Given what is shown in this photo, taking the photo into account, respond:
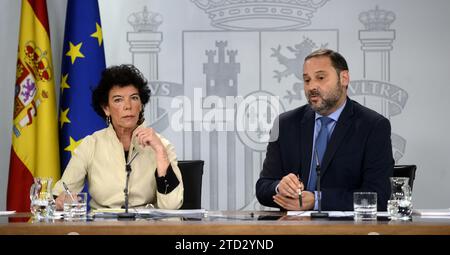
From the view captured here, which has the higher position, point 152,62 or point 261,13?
point 261,13

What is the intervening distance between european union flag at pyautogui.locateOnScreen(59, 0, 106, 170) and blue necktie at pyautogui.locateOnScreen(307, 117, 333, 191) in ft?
5.66

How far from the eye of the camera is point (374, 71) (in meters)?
5.02

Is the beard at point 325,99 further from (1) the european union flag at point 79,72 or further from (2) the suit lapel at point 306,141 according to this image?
(1) the european union flag at point 79,72

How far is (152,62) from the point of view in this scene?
5.11m

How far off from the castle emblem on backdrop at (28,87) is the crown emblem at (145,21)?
0.71 meters

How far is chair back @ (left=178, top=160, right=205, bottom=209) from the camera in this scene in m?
3.83

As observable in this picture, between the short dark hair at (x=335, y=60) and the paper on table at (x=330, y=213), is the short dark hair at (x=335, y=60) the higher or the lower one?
the higher one

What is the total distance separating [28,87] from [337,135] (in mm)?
2187

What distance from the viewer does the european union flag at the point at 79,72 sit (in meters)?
4.79

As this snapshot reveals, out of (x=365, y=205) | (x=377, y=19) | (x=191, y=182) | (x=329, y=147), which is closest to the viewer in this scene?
(x=365, y=205)

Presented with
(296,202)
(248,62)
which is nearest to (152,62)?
(248,62)

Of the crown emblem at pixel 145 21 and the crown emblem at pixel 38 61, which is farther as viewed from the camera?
the crown emblem at pixel 145 21

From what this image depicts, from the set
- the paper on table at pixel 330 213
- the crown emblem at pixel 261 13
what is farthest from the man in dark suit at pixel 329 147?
the crown emblem at pixel 261 13

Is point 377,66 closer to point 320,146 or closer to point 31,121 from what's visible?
point 320,146
